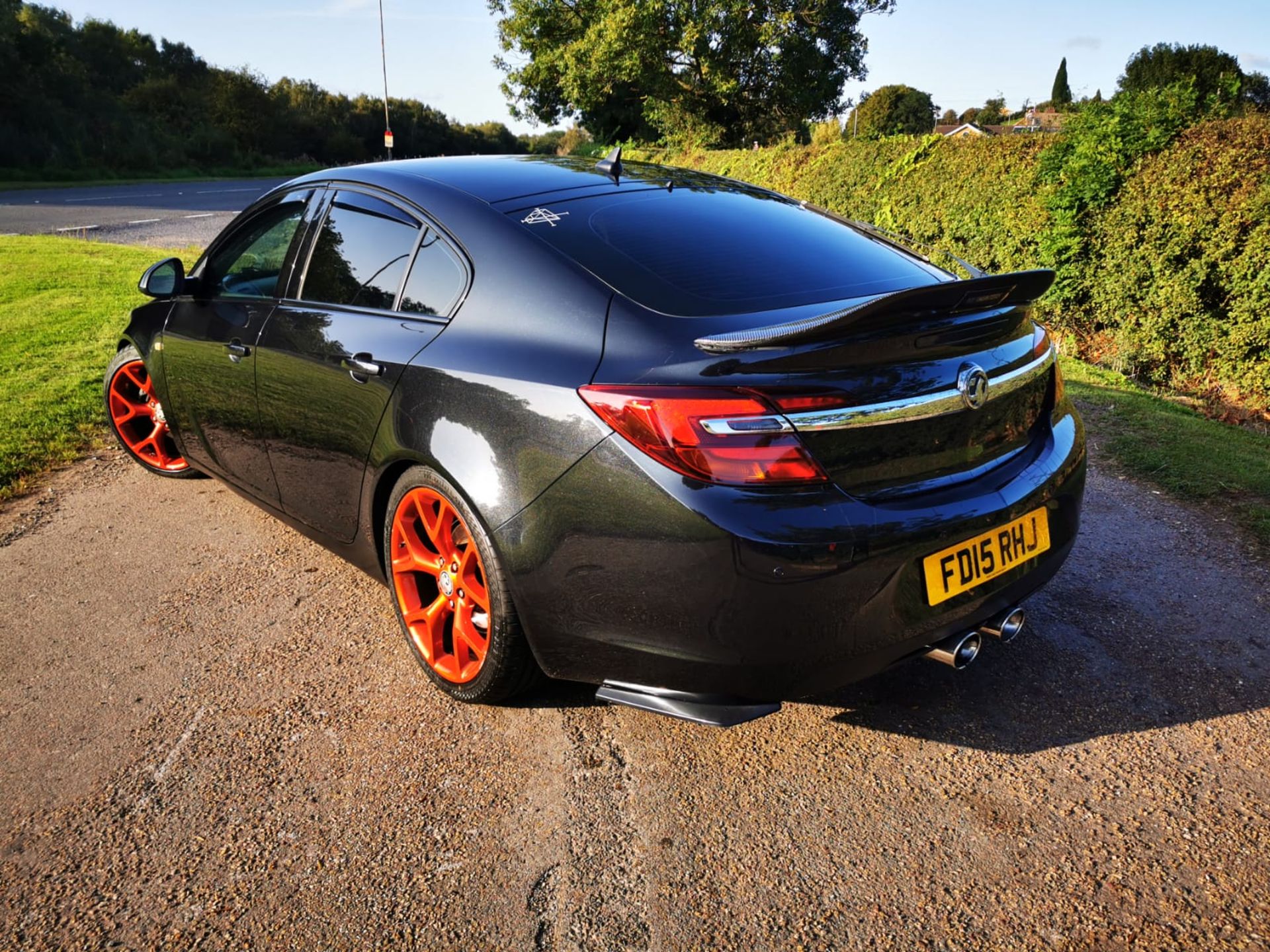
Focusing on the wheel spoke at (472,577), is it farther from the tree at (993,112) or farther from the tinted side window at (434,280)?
the tree at (993,112)

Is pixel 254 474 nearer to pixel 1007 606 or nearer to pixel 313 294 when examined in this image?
pixel 313 294

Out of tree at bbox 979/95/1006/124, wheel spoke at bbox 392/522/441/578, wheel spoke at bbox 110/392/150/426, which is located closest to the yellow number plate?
wheel spoke at bbox 392/522/441/578

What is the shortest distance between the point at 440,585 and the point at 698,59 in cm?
3342

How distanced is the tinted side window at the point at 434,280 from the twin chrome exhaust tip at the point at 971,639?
5.53 feet

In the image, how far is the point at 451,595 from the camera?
9.21ft

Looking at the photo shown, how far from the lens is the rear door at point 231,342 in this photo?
11.6 feet

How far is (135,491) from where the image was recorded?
15.4ft

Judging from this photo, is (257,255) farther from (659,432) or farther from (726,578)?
(726,578)

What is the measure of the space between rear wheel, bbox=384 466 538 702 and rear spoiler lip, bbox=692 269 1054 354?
0.86 metres

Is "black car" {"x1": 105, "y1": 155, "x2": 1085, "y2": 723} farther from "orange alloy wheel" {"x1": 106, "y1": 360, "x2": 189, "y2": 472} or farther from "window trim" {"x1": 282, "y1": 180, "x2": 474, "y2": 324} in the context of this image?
"orange alloy wheel" {"x1": 106, "y1": 360, "x2": 189, "y2": 472}

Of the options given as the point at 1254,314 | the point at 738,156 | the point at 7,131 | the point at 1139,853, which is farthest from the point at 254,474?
the point at 7,131

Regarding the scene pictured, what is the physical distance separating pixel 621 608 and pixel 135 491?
3492mm

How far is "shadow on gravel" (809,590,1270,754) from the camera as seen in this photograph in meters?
2.70

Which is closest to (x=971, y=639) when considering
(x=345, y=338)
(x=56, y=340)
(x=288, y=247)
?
(x=345, y=338)
